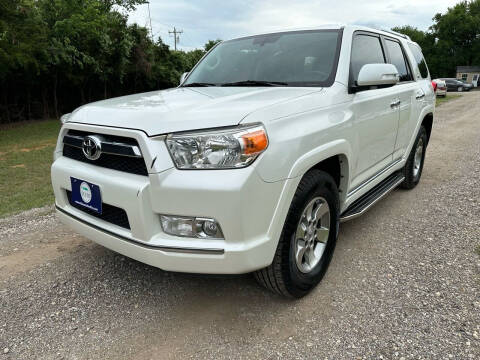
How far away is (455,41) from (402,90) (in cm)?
6648

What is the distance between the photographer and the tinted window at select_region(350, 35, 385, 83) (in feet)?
10.1

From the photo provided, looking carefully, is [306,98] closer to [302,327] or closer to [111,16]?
[302,327]

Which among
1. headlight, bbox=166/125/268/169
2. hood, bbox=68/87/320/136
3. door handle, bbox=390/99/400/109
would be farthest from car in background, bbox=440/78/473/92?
headlight, bbox=166/125/268/169

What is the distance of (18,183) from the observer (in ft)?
19.4

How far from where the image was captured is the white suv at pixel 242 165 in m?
1.99

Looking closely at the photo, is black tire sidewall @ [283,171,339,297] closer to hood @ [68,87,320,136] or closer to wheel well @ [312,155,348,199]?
wheel well @ [312,155,348,199]

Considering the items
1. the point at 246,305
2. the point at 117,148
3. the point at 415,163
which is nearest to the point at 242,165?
the point at 117,148

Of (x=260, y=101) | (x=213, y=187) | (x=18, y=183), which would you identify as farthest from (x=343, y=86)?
(x=18, y=183)

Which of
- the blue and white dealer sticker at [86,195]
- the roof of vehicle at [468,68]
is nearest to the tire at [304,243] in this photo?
the blue and white dealer sticker at [86,195]

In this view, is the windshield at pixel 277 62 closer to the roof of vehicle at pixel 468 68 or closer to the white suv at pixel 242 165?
the white suv at pixel 242 165

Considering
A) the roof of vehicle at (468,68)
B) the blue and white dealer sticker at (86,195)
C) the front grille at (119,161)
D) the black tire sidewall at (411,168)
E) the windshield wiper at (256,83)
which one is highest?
the roof of vehicle at (468,68)

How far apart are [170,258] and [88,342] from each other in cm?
80

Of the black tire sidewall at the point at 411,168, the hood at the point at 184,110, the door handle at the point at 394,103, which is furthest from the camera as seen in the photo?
the black tire sidewall at the point at 411,168

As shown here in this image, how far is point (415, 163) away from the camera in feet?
16.4
